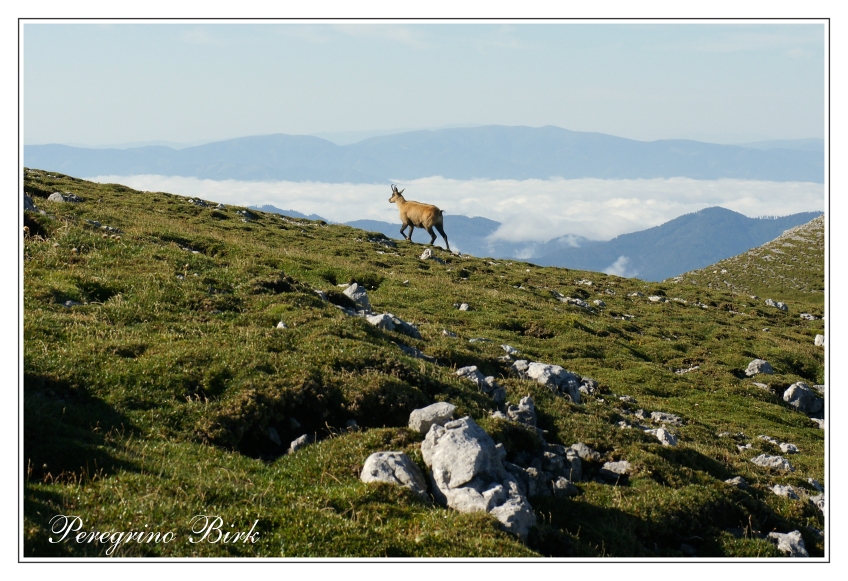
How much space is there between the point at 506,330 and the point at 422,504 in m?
20.0

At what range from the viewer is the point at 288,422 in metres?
13.9

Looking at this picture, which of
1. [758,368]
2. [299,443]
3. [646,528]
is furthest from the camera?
[758,368]

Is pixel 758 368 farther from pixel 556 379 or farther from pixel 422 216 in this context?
pixel 422 216

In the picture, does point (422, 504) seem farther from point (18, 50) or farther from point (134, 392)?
point (18, 50)

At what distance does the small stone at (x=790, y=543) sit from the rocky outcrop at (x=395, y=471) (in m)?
6.36

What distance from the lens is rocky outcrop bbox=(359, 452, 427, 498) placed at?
1130 cm

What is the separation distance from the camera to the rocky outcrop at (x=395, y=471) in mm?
11305

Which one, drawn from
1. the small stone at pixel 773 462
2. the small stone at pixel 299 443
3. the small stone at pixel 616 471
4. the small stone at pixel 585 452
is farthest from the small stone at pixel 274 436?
the small stone at pixel 773 462

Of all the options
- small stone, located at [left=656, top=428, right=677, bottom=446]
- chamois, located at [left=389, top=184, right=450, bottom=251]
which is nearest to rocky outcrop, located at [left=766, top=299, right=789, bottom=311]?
chamois, located at [left=389, top=184, right=450, bottom=251]

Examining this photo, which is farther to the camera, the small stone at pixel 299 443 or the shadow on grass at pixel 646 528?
the small stone at pixel 299 443

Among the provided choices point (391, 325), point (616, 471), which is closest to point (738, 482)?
point (616, 471)

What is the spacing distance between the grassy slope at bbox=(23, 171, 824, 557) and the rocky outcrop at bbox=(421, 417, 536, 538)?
0.39 metres

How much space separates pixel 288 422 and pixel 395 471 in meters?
3.23

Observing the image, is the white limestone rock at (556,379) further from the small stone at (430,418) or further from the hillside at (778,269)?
the hillside at (778,269)
